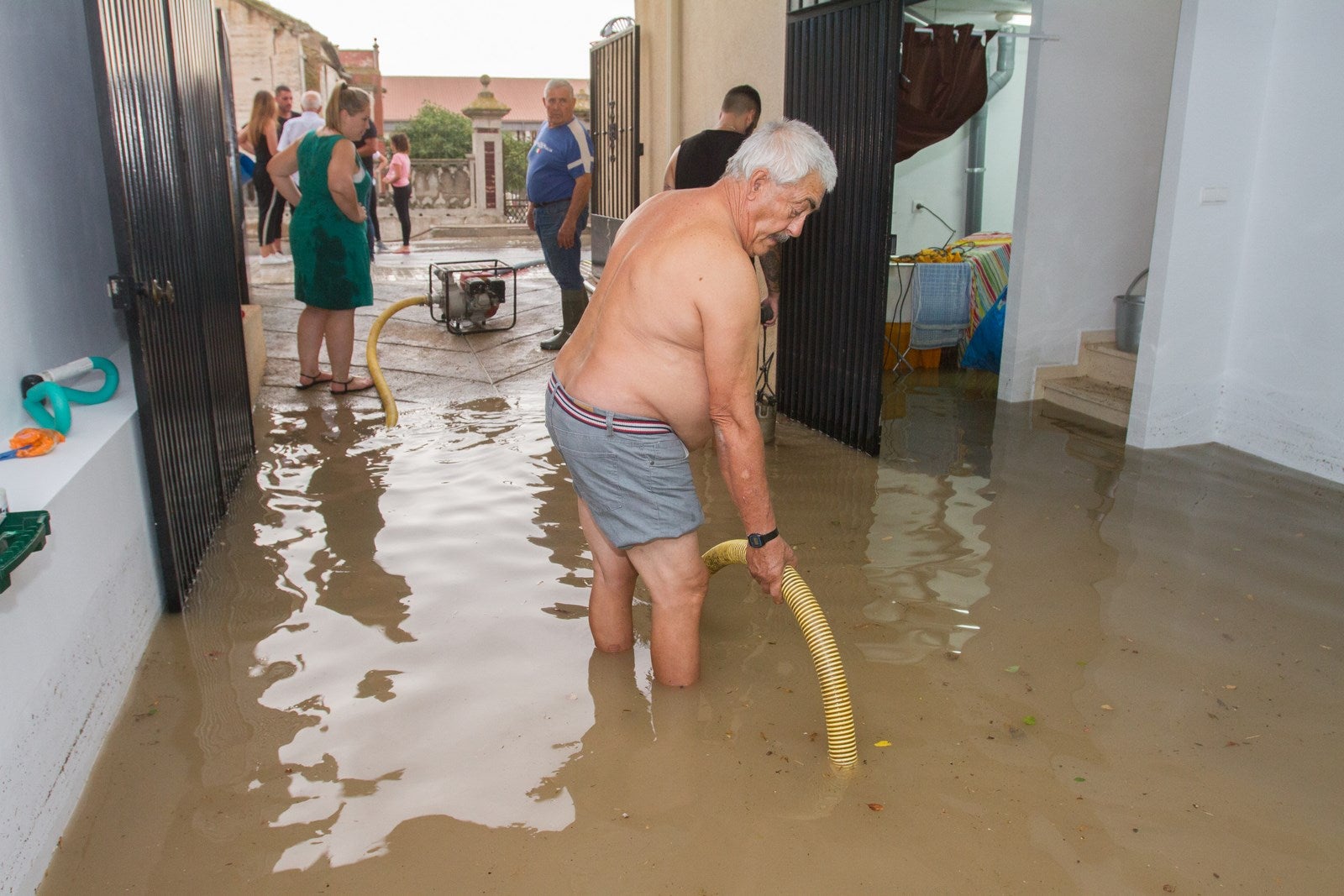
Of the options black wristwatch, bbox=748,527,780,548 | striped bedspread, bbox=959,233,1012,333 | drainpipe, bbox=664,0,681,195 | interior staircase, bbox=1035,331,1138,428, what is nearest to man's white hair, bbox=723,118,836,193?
black wristwatch, bbox=748,527,780,548

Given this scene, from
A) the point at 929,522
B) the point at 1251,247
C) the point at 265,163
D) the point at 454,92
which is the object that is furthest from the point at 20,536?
the point at 454,92

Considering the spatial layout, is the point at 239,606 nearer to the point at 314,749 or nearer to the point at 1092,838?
the point at 314,749

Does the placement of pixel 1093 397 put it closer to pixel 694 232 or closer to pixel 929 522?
pixel 929 522

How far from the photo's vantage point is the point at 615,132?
412 inches

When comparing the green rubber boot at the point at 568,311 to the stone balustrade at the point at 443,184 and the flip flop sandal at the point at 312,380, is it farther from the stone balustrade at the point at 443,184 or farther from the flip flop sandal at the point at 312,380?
the stone balustrade at the point at 443,184

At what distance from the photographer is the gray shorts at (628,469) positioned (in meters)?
2.67

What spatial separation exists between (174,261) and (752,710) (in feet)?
8.65

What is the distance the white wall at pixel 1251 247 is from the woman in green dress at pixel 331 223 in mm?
4370

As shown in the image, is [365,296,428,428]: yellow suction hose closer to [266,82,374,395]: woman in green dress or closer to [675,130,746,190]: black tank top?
[266,82,374,395]: woman in green dress

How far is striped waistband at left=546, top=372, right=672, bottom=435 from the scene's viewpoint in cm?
265

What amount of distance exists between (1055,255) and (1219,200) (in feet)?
4.42

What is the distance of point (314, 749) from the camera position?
2658 millimetres

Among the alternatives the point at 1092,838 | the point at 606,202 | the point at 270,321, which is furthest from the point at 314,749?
the point at 606,202

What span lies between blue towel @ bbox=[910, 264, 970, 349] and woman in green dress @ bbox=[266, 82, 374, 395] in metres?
3.84
